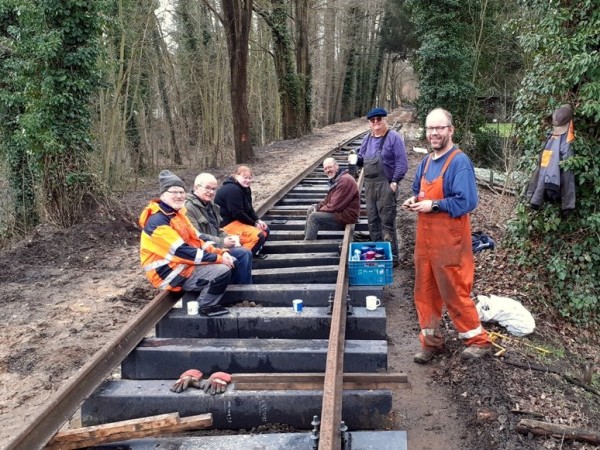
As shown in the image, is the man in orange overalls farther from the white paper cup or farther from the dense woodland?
the dense woodland

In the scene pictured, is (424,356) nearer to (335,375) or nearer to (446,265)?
(446,265)

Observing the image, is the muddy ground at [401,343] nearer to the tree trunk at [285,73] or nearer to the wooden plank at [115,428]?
the wooden plank at [115,428]

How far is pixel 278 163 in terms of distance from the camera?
1745 cm

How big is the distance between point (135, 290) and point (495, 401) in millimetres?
4442

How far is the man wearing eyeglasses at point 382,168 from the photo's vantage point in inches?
267

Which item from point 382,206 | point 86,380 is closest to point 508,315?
point 382,206

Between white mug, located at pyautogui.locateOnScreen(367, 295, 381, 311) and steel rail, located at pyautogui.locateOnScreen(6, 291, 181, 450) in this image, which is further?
white mug, located at pyautogui.locateOnScreen(367, 295, 381, 311)

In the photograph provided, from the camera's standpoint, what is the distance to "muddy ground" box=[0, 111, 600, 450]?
394 centimetres

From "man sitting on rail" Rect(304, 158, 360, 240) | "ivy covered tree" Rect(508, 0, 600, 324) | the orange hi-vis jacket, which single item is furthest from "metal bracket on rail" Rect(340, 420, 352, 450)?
"man sitting on rail" Rect(304, 158, 360, 240)

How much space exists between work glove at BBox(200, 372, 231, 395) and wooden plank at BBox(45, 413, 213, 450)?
0.38 metres

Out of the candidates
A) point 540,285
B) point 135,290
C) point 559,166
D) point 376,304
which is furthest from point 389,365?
point 135,290

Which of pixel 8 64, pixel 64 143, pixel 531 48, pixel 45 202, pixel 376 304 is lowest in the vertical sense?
pixel 376 304

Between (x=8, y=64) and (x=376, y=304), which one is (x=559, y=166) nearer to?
(x=376, y=304)

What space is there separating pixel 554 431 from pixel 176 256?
336 cm
